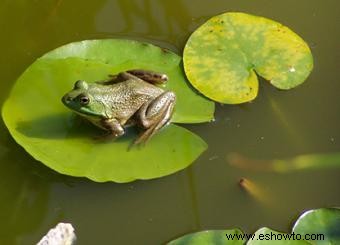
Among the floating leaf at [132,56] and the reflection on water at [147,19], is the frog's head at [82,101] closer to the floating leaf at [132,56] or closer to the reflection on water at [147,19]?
the floating leaf at [132,56]

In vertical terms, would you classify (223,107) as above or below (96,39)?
below

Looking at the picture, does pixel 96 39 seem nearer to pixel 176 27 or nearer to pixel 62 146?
pixel 176 27

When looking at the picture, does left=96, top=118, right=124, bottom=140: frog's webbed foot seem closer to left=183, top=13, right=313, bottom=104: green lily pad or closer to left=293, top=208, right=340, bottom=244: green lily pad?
left=183, top=13, right=313, bottom=104: green lily pad

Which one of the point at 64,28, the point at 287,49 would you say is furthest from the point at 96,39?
the point at 287,49

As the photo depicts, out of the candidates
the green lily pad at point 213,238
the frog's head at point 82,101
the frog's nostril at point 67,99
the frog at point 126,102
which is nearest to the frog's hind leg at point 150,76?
the frog at point 126,102

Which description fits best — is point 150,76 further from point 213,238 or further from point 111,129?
point 213,238
